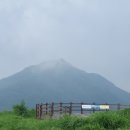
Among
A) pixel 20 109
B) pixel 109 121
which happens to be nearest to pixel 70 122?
pixel 109 121

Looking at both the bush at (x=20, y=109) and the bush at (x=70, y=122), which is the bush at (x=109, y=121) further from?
the bush at (x=20, y=109)

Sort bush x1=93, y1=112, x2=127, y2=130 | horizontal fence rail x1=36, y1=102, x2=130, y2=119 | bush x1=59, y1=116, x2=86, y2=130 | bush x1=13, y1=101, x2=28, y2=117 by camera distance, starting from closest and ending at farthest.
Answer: bush x1=93, y1=112, x2=127, y2=130 → bush x1=59, y1=116, x2=86, y2=130 → horizontal fence rail x1=36, y1=102, x2=130, y2=119 → bush x1=13, y1=101, x2=28, y2=117

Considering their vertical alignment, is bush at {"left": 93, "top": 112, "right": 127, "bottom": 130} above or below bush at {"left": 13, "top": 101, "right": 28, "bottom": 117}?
below

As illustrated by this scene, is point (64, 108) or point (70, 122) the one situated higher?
point (64, 108)

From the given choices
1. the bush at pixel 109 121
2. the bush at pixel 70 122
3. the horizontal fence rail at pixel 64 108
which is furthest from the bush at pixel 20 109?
the bush at pixel 109 121

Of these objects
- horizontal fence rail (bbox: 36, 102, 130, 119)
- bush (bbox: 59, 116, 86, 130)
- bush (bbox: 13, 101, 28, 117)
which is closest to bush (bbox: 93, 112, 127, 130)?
bush (bbox: 59, 116, 86, 130)

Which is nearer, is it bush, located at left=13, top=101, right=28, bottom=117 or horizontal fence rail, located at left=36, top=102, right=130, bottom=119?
horizontal fence rail, located at left=36, top=102, right=130, bottom=119

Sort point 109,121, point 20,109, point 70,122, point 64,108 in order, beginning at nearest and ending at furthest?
point 109,121
point 70,122
point 64,108
point 20,109

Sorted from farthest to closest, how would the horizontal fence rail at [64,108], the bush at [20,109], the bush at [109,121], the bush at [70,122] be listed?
the bush at [20,109], the horizontal fence rail at [64,108], the bush at [70,122], the bush at [109,121]

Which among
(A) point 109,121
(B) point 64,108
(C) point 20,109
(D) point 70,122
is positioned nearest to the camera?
(A) point 109,121

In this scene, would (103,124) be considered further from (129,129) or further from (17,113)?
(17,113)

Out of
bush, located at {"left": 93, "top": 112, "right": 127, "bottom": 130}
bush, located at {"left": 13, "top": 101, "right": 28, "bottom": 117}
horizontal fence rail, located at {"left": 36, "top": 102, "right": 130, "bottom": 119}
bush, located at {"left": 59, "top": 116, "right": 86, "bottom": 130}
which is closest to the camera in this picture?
bush, located at {"left": 93, "top": 112, "right": 127, "bottom": 130}

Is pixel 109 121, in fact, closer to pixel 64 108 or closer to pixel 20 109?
pixel 64 108

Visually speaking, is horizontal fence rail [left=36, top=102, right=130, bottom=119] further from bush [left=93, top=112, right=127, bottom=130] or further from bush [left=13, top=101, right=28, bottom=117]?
bush [left=93, top=112, right=127, bottom=130]
